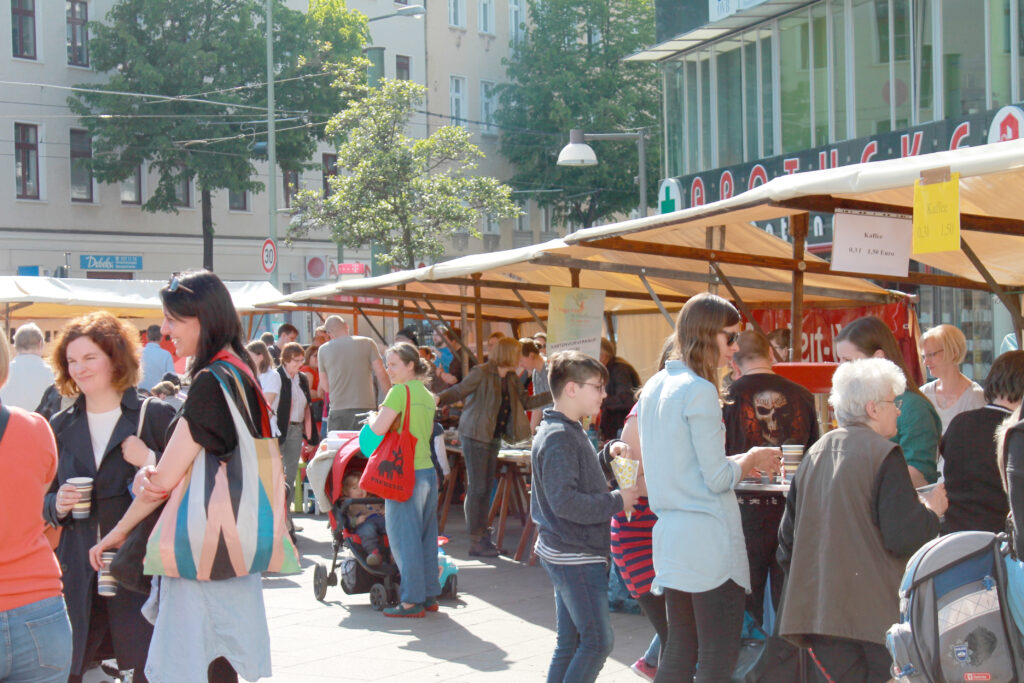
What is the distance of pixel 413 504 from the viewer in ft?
26.4

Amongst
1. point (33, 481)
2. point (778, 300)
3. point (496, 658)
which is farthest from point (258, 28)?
point (33, 481)

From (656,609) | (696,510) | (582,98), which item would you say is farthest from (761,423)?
(582,98)

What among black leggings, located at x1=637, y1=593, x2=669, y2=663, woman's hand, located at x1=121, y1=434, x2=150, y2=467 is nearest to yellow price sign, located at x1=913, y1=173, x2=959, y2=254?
black leggings, located at x1=637, y1=593, x2=669, y2=663

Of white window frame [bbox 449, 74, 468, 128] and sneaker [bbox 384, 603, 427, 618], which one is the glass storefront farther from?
white window frame [bbox 449, 74, 468, 128]

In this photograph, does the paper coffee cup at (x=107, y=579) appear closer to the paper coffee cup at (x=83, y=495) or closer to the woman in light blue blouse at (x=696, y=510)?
the paper coffee cup at (x=83, y=495)

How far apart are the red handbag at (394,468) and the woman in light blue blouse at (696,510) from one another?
11.4 ft

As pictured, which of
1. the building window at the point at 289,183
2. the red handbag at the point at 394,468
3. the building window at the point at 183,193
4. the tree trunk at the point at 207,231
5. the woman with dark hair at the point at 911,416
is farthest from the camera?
the building window at the point at 289,183

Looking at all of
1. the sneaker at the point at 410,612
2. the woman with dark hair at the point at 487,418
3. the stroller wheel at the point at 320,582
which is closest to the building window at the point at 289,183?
the woman with dark hair at the point at 487,418

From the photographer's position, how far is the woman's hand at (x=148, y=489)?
386 cm

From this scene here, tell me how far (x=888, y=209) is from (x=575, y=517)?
269 centimetres

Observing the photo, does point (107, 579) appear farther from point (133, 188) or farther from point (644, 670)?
point (133, 188)

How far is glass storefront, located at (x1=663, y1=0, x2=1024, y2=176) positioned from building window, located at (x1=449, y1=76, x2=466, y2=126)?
71.2ft

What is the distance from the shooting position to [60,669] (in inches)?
143

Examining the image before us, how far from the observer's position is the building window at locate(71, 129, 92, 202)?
3372cm
